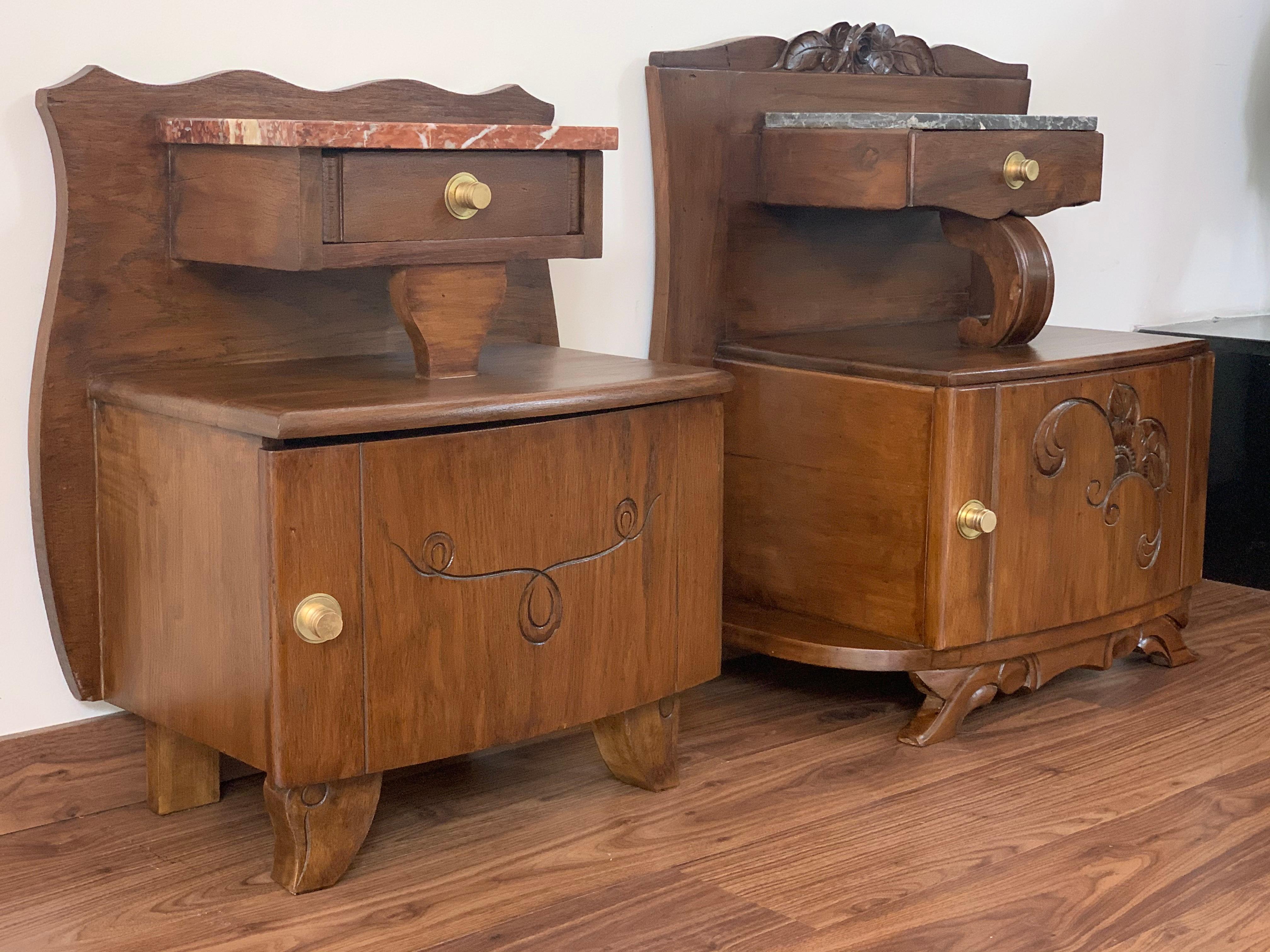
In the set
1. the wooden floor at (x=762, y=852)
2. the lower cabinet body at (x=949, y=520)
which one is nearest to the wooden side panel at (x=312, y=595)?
the wooden floor at (x=762, y=852)

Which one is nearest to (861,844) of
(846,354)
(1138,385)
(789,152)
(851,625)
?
(851,625)

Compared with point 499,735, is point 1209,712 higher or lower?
lower

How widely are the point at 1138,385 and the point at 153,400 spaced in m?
1.13

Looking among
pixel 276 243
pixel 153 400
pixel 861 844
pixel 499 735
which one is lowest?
pixel 861 844

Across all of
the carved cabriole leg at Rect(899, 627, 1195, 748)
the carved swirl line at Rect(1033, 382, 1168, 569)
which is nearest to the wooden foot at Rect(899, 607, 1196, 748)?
the carved cabriole leg at Rect(899, 627, 1195, 748)

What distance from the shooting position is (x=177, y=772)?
1.46 metres

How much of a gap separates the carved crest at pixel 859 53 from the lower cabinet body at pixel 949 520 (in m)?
0.41

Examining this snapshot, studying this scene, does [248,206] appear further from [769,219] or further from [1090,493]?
[1090,493]

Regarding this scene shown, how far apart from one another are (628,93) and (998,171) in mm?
435

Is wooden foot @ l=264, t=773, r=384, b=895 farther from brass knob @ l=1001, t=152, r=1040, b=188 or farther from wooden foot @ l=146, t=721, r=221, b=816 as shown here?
brass knob @ l=1001, t=152, r=1040, b=188

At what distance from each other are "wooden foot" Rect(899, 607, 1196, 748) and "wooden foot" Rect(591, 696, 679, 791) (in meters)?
0.31

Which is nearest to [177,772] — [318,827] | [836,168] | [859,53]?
[318,827]

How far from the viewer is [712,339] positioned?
184 cm

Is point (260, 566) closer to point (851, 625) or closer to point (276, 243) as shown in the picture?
point (276, 243)
